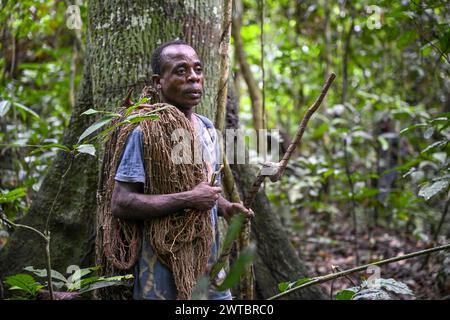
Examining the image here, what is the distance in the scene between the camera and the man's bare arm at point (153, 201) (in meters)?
2.36

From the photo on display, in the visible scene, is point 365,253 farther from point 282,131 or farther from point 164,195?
point 164,195

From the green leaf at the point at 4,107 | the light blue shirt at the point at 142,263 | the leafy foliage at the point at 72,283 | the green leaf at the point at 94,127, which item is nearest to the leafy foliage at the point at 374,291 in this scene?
the light blue shirt at the point at 142,263

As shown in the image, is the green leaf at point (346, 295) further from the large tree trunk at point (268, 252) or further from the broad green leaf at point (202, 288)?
the large tree trunk at point (268, 252)

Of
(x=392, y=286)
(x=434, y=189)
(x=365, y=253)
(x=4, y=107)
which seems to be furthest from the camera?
(x=365, y=253)

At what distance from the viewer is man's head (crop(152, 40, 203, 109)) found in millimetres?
2680

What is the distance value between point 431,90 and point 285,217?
11.5 ft

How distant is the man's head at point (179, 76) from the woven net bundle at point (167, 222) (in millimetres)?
147

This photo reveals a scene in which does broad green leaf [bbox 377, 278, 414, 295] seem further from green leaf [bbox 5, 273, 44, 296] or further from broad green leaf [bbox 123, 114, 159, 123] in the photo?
green leaf [bbox 5, 273, 44, 296]

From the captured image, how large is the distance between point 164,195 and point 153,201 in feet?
0.20

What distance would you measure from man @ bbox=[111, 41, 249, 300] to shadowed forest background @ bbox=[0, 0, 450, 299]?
0.98 feet

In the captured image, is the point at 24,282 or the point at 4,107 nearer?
the point at 24,282

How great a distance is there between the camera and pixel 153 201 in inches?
93.0

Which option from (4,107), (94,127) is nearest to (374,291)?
(94,127)

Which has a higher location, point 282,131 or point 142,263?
point 282,131
